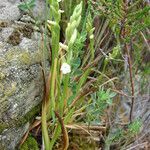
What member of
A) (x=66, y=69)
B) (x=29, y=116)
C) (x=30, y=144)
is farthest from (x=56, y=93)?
(x=66, y=69)

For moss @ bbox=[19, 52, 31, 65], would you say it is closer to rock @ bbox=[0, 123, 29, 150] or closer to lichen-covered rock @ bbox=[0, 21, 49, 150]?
lichen-covered rock @ bbox=[0, 21, 49, 150]

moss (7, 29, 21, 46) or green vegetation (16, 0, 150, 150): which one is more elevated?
moss (7, 29, 21, 46)

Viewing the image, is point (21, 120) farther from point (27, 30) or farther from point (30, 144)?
point (27, 30)

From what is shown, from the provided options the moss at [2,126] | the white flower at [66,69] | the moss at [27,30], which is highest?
the moss at [27,30]

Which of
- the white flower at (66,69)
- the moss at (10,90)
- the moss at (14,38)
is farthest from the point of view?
the moss at (14,38)

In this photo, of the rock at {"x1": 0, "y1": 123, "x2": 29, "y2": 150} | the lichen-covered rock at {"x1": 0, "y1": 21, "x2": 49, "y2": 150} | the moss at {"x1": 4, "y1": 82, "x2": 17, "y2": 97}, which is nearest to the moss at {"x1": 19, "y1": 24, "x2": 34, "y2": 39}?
the lichen-covered rock at {"x1": 0, "y1": 21, "x2": 49, "y2": 150}

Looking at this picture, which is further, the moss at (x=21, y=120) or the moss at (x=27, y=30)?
the moss at (x=27, y=30)

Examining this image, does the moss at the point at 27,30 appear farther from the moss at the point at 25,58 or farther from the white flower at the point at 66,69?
the white flower at the point at 66,69

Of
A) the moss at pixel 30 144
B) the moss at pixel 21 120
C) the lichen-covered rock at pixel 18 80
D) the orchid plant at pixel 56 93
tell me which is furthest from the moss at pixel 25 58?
the moss at pixel 30 144

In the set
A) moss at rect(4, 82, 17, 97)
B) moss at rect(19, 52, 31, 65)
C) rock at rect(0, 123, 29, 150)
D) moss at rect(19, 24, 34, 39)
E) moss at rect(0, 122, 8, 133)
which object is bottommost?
rock at rect(0, 123, 29, 150)
